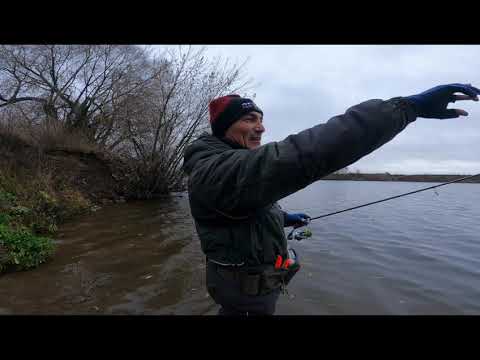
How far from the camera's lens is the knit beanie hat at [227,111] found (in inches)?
74.7

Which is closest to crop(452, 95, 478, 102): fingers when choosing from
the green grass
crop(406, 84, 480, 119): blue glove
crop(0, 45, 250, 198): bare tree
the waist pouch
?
crop(406, 84, 480, 119): blue glove

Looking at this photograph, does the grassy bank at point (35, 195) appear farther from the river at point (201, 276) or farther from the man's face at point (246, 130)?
the man's face at point (246, 130)

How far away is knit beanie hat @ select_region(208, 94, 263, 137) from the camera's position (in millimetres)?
1896

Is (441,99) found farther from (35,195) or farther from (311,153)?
(35,195)

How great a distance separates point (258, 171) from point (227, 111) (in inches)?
31.2

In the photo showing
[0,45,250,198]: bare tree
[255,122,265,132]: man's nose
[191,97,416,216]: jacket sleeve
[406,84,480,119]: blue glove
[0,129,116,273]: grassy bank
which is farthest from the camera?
[0,45,250,198]: bare tree

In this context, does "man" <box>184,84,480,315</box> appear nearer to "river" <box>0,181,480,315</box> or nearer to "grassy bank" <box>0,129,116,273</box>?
"river" <box>0,181,480,315</box>

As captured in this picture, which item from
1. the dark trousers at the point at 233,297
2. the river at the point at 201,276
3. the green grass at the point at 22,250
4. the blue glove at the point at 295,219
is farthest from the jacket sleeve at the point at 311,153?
the green grass at the point at 22,250

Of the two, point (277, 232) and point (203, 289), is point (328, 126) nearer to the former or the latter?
point (277, 232)

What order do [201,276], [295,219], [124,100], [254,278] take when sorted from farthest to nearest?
[124,100] < [201,276] < [295,219] < [254,278]

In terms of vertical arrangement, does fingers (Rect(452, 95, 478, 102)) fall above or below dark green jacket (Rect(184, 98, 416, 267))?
above

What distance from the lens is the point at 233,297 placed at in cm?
189

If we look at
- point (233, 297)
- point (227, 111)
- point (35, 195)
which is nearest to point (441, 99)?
point (227, 111)
